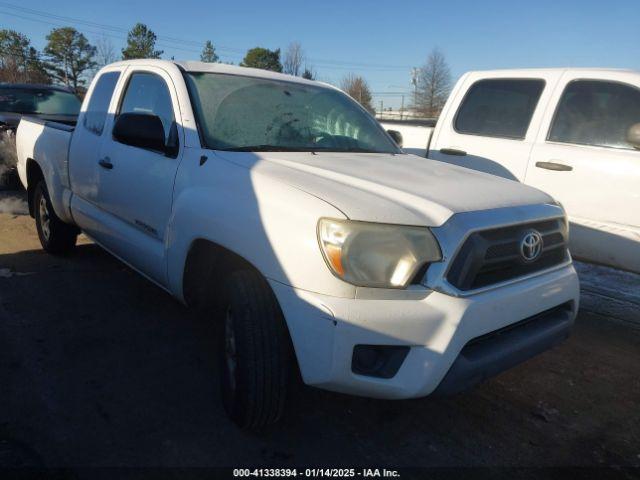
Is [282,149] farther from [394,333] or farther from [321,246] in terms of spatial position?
[394,333]

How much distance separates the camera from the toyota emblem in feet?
7.74

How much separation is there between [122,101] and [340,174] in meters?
2.11

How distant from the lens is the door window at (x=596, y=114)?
409cm

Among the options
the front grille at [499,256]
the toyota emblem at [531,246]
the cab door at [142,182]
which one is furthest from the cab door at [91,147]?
the toyota emblem at [531,246]

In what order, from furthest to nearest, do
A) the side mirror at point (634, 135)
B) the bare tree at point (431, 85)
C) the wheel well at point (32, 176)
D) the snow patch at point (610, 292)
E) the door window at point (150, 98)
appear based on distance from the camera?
the bare tree at point (431, 85), the wheel well at point (32, 176), the snow patch at point (610, 292), the side mirror at point (634, 135), the door window at point (150, 98)

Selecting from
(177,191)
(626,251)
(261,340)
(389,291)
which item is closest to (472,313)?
(389,291)

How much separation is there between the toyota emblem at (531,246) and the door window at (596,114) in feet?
7.22

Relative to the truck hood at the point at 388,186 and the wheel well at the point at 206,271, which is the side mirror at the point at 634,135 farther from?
the wheel well at the point at 206,271

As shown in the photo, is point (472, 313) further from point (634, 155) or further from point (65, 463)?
point (634, 155)

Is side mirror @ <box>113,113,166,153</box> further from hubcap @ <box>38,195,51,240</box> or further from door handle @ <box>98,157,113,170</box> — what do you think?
hubcap @ <box>38,195,51,240</box>

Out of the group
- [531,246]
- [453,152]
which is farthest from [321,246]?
[453,152]

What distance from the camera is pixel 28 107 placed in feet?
28.2

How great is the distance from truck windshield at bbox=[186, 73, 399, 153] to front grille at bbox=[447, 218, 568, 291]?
1.31 m

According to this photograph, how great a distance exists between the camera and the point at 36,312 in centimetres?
380
